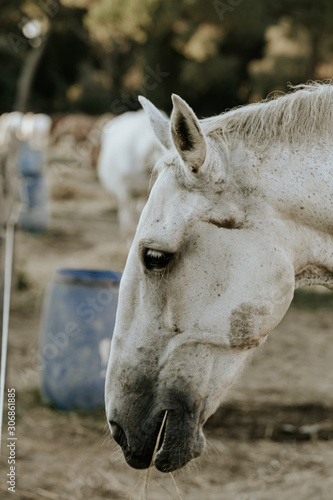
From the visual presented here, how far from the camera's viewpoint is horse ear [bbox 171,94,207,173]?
1599 mm

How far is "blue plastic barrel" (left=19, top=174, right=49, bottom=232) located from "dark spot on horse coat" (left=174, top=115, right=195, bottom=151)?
8.27 metres

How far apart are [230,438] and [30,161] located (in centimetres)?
700

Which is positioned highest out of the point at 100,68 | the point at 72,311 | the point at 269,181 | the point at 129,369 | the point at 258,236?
the point at 100,68

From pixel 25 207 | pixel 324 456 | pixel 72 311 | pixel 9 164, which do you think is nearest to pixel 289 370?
pixel 324 456

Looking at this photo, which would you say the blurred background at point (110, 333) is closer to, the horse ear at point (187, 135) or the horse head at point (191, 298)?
the horse head at point (191, 298)

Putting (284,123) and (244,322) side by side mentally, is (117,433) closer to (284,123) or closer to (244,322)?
(244,322)

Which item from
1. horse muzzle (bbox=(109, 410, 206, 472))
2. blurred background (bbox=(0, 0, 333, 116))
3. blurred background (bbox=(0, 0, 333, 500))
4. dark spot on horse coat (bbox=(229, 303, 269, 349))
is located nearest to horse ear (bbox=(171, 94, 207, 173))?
dark spot on horse coat (bbox=(229, 303, 269, 349))

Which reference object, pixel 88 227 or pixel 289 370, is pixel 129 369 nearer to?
pixel 289 370

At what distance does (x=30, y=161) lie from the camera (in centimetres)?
986

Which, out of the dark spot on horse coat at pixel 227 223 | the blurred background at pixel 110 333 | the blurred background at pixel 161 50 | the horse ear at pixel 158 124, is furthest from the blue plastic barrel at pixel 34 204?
the dark spot on horse coat at pixel 227 223

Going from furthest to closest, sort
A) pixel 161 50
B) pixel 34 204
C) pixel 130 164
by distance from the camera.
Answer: pixel 161 50 → pixel 34 204 → pixel 130 164

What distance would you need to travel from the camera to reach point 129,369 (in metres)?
1.79

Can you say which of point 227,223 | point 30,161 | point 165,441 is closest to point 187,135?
point 227,223

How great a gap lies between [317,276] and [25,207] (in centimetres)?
855
